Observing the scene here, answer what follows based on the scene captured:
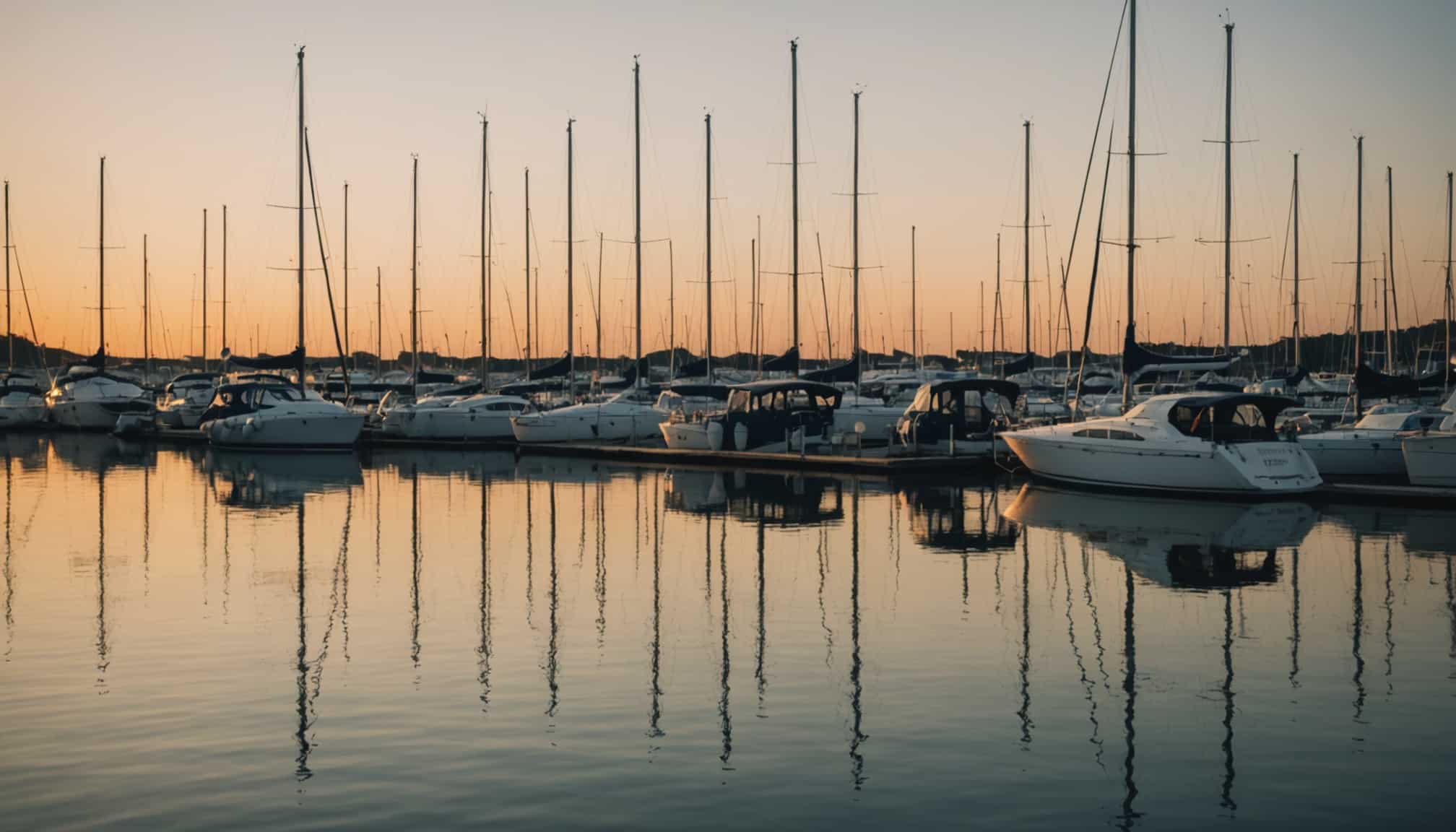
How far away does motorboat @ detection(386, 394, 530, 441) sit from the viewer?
53.3 metres

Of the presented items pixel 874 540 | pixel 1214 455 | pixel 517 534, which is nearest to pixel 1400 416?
pixel 1214 455

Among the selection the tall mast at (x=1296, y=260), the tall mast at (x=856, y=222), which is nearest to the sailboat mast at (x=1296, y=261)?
the tall mast at (x=1296, y=260)

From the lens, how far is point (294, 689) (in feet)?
41.4

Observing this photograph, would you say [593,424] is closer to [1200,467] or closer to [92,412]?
[1200,467]

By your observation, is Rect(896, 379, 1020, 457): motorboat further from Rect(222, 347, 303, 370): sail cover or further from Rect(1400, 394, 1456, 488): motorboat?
Rect(222, 347, 303, 370): sail cover

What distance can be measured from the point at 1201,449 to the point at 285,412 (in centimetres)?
3201

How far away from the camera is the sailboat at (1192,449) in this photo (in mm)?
28766

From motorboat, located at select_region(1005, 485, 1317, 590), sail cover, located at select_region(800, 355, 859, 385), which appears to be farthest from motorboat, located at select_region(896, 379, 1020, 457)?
motorboat, located at select_region(1005, 485, 1317, 590)

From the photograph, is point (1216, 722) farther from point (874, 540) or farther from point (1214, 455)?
point (1214, 455)

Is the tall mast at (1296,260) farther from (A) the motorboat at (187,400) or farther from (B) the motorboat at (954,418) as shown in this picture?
(A) the motorboat at (187,400)

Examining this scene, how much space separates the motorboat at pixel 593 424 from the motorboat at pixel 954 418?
41.2ft

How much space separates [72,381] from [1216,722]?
67963mm

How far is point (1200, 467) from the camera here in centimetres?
2902

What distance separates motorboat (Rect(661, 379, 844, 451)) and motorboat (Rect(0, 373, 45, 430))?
4071cm
